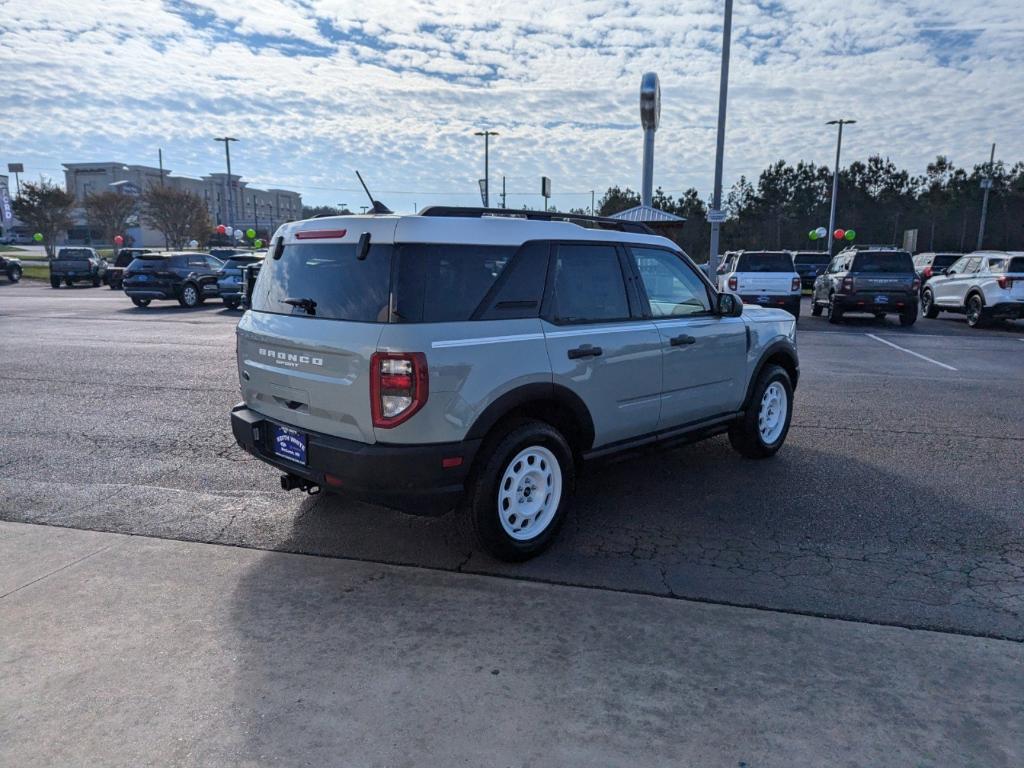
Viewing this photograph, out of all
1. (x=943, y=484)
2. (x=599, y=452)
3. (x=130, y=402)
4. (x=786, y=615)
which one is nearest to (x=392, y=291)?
(x=599, y=452)

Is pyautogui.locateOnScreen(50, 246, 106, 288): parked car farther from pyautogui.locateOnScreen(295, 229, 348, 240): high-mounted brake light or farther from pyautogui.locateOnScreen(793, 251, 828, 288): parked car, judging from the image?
pyautogui.locateOnScreen(295, 229, 348, 240): high-mounted brake light

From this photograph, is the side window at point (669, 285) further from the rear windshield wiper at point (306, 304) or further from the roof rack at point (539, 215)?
the rear windshield wiper at point (306, 304)

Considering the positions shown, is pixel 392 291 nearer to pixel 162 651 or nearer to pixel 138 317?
pixel 162 651

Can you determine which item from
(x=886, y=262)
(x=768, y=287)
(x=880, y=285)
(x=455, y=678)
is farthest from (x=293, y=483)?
(x=886, y=262)

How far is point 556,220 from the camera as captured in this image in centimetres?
461

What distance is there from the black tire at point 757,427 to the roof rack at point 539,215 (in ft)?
5.46

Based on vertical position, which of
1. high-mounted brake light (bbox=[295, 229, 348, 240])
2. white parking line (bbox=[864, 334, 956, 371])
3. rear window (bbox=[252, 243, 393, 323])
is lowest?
white parking line (bbox=[864, 334, 956, 371])

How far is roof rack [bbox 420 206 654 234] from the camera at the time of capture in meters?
4.07

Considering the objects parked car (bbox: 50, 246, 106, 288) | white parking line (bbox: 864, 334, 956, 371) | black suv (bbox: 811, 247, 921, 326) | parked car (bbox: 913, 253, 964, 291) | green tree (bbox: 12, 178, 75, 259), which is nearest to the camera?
white parking line (bbox: 864, 334, 956, 371)

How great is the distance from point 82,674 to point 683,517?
342 centimetres

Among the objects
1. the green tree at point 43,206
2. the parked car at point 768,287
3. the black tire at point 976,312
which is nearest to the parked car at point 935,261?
the black tire at point 976,312

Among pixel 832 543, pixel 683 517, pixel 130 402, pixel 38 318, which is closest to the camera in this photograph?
pixel 832 543

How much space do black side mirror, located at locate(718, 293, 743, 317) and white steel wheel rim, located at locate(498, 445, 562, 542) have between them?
2041 mm

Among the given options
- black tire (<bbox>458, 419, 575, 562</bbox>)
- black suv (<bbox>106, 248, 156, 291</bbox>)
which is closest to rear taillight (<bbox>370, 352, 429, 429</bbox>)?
black tire (<bbox>458, 419, 575, 562</bbox>)
